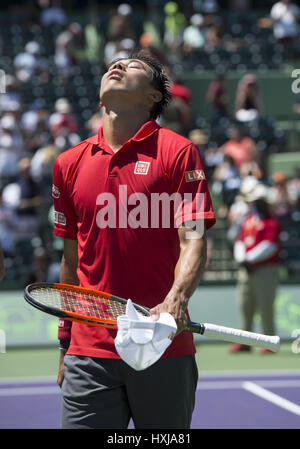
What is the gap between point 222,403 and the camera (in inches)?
328

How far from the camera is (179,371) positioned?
12.7 ft

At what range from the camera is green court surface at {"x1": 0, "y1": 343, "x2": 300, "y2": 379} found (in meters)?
10.5

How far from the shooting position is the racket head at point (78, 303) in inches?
145

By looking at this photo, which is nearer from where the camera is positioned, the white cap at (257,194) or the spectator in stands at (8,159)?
the white cap at (257,194)

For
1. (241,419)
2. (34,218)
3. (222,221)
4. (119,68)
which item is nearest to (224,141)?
(222,221)

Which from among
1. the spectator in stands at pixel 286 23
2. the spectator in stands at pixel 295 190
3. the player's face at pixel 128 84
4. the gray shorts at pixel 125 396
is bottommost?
the gray shorts at pixel 125 396

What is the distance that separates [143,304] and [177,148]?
692 mm

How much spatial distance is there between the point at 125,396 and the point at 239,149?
452 inches

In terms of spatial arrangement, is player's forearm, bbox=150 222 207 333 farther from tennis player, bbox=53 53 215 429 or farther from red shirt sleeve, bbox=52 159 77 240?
red shirt sleeve, bbox=52 159 77 240

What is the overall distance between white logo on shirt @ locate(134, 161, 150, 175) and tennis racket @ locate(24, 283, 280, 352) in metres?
0.55

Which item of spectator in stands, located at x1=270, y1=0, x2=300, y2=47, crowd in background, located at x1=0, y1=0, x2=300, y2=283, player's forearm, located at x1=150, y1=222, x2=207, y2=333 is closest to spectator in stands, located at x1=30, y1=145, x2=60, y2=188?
crowd in background, located at x1=0, y1=0, x2=300, y2=283

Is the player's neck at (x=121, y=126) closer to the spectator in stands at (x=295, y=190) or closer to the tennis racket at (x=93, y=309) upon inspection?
the tennis racket at (x=93, y=309)

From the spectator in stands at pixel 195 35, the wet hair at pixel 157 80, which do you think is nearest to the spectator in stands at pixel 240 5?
the spectator in stands at pixel 195 35

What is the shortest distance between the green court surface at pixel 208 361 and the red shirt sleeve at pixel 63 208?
624cm
